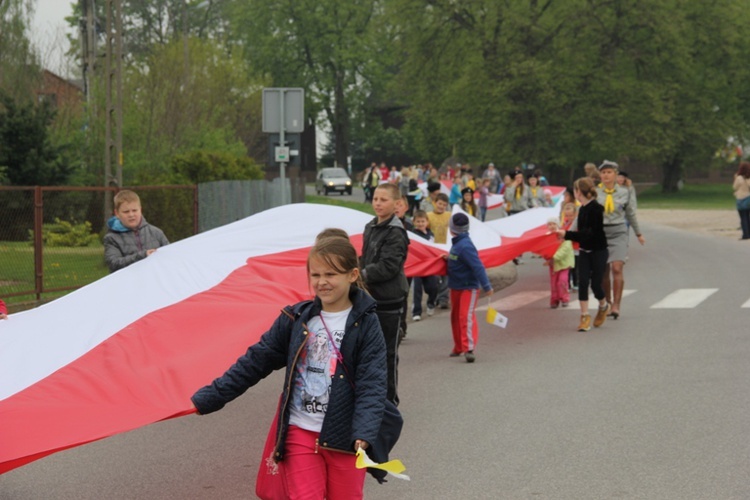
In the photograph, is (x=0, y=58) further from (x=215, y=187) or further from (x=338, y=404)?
(x=338, y=404)

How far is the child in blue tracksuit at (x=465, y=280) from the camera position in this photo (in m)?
11.6

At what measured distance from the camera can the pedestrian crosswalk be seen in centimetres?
1630

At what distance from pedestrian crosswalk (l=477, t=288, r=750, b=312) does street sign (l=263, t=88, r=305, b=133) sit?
479cm

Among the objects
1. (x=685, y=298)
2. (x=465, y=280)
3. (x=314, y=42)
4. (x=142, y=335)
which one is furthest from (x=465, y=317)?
(x=314, y=42)

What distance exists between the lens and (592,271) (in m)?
13.7

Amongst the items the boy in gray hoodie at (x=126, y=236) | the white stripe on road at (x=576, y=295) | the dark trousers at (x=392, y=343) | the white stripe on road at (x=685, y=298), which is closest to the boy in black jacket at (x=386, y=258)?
the dark trousers at (x=392, y=343)

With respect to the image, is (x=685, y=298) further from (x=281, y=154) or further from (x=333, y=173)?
(x=333, y=173)

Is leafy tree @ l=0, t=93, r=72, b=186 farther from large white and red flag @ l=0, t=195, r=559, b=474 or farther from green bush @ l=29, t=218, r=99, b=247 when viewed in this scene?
large white and red flag @ l=0, t=195, r=559, b=474

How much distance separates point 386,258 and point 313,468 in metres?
4.09

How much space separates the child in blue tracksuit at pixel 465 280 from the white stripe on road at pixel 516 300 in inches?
186

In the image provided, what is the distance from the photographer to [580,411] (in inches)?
360

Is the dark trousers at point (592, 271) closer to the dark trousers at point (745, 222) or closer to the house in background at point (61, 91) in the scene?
the dark trousers at point (745, 222)

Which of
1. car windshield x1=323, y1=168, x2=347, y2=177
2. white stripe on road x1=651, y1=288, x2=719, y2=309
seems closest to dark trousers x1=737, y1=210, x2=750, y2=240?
white stripe on road x1=651, y1=288, x2=719, y2=309

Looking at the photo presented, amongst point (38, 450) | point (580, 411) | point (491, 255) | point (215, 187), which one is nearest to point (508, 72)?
point (215, 187)
